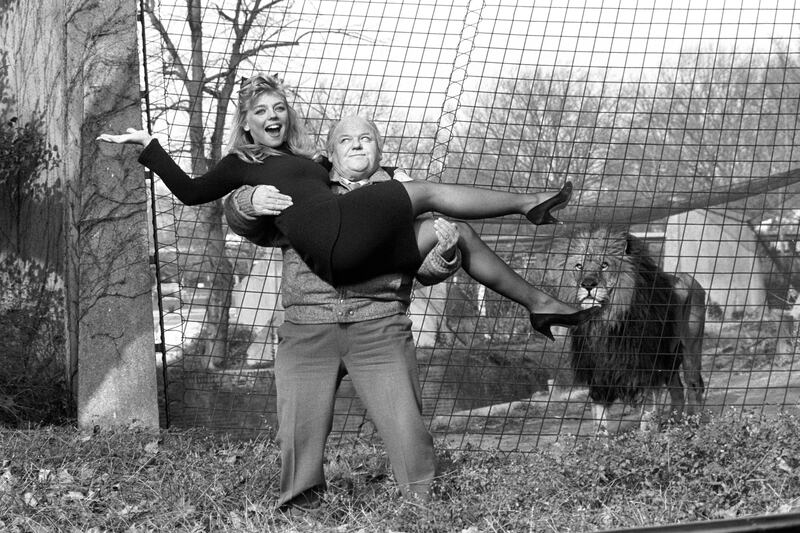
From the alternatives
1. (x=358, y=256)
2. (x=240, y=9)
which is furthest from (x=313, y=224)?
(x=240, y=9)

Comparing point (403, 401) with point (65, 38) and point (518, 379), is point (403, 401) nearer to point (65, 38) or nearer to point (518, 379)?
point (65, 38)

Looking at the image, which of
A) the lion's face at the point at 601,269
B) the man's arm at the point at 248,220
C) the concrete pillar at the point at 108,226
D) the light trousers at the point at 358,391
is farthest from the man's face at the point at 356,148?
the lion's face at the point at 601,269

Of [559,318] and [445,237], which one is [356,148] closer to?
[445,237]

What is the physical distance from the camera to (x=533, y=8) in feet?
22.9

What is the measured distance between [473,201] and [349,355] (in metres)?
0.78

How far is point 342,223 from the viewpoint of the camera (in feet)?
12.7

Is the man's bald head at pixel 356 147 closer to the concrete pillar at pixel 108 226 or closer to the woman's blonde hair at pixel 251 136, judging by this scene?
the woman's blonde hair at pixel 251 136

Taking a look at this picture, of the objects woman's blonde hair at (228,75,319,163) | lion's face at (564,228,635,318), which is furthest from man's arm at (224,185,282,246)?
lion's face at (564,228,635,318)

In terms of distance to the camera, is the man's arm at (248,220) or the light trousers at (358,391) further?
the man's arm at (248,220)

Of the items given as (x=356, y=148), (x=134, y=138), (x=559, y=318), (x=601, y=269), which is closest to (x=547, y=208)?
(x=559, y=318)

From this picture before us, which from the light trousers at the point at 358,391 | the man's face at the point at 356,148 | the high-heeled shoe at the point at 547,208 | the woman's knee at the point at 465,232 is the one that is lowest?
the light trousers at the point at 358,391

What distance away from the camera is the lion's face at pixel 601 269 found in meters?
7.15

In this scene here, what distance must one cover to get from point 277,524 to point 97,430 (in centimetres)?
172

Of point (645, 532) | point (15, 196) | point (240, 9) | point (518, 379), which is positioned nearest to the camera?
point (645, 532)
